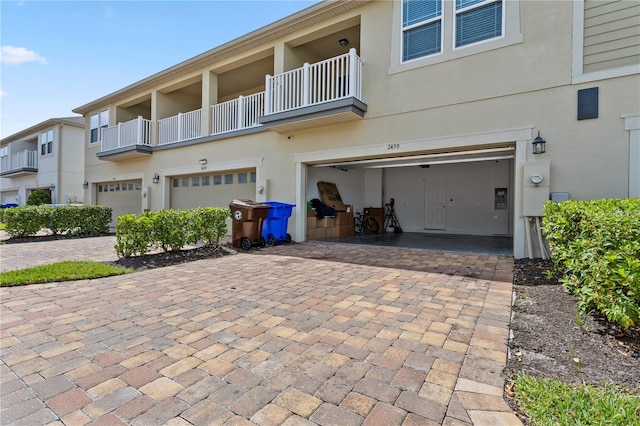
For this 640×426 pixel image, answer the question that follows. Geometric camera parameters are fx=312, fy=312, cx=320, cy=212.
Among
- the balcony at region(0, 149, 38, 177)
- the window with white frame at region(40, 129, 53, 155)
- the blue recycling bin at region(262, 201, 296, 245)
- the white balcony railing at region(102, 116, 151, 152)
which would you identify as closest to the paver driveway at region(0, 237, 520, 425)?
the blue recycling bin at region(262, 201, 296, 245)

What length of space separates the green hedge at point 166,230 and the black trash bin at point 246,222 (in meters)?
0.33

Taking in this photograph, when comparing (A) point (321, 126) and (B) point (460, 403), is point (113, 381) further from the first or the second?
(A) point (321, 126)

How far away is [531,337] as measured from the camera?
271 cm

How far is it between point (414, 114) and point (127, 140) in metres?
12.1

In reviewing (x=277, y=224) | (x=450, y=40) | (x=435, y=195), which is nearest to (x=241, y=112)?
(x=277, y=224)

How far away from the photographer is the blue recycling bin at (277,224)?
8.38 m

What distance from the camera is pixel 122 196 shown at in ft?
49.0

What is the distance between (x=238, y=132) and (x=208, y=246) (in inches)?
173

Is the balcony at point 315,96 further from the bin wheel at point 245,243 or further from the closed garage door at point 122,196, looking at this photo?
the closed garage door at point 122,196

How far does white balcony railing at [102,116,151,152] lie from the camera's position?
1271cm

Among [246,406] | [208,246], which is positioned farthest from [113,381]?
[208,246]

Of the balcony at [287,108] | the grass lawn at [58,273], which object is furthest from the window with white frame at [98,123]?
the grass lawn at [58,273]

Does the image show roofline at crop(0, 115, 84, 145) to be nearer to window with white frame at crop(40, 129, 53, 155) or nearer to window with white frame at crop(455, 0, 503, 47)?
window with white frame at crop(40, 129, 53, 155)

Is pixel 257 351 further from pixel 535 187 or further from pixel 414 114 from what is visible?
pixel 414 114
